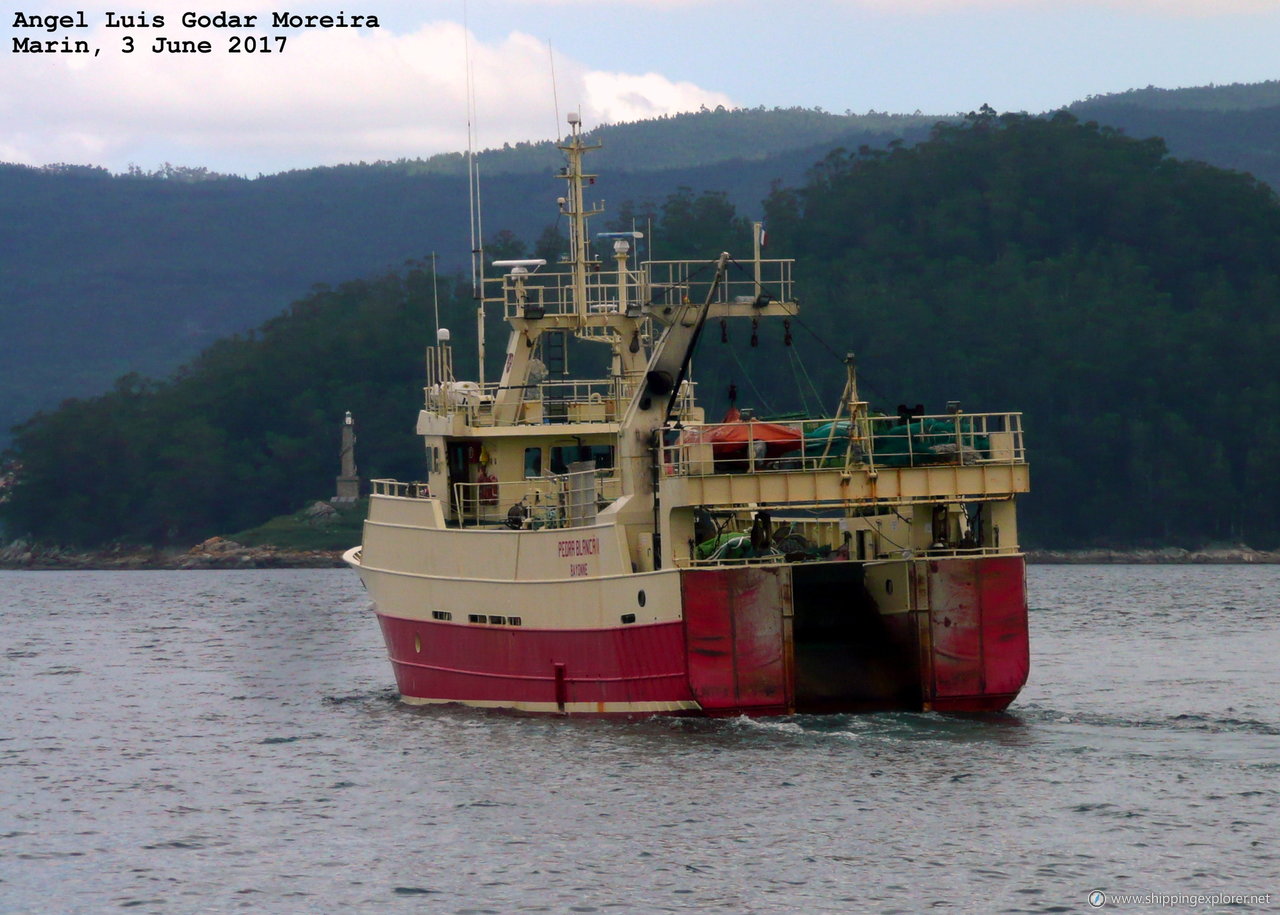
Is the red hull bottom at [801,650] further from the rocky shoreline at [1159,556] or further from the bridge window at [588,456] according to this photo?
the rocky shoreline at [1159,556]

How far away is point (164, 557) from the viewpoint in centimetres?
13238

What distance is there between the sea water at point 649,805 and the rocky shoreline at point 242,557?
5951 cm

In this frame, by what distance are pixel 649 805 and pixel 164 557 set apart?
112694 mm

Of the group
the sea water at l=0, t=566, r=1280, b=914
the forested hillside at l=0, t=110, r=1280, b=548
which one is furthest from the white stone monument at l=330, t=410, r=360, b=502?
the sea water at l=0, t=566, r=1280, b=914

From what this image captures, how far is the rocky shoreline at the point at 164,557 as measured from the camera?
117312mm

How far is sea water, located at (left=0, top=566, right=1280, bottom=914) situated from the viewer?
20.9m

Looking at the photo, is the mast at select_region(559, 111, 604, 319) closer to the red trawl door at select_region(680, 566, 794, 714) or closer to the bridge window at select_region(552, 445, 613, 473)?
the bridge window at select_region(552, 445, 613, 473)

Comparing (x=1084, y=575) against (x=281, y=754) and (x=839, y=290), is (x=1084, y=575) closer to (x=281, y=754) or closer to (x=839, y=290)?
(x=839, y=290)

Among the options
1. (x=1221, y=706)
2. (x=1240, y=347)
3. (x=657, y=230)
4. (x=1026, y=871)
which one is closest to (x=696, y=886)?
(x=1026, y=871)

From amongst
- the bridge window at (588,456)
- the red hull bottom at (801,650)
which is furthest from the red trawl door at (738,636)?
the bridge window at (588,456)

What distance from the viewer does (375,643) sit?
51.9 metres

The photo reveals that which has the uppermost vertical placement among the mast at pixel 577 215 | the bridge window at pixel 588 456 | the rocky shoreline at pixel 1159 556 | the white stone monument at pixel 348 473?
the mast at pixel 577 215

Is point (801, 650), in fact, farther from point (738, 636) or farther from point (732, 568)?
point (732, 568)

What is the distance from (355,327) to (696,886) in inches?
4852
